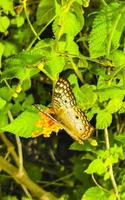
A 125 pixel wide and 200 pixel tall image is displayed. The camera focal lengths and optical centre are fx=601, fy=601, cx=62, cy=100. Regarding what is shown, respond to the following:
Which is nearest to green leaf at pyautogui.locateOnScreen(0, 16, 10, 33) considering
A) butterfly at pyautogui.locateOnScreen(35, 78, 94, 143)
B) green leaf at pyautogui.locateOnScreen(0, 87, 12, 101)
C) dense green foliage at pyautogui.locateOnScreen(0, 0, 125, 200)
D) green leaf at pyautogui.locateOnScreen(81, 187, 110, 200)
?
dense green foliage at pyautogui.locateOnScreen(0, 0, 125, 200)

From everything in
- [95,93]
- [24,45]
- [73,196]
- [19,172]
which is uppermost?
[24,45]

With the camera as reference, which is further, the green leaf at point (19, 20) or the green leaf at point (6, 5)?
the green leaf at point (19, 20)

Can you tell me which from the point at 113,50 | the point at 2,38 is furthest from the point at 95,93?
the point at 2,38

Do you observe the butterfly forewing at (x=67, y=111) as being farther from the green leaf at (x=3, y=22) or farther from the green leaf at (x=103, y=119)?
the green leaf at (x=3, y=22)

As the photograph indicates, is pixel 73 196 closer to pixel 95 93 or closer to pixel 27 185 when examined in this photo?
pixel 27 185

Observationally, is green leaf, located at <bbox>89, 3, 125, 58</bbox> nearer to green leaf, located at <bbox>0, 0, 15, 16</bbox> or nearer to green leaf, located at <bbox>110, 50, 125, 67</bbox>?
green leaf, located at <bbox>110, 50, 125, 67</bbox>

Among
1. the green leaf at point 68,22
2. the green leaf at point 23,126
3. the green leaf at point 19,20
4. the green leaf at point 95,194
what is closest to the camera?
the green leaf at point 68,22

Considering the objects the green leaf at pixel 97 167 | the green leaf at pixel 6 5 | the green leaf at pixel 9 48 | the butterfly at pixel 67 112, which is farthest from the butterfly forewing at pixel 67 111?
the green leaf at pixel 9 48
